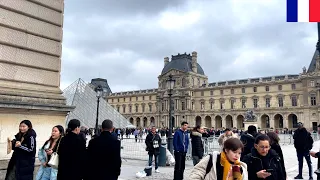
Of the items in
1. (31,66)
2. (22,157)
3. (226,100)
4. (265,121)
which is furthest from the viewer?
(226,100)

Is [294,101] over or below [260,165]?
over

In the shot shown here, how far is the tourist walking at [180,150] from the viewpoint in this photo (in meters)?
7.13

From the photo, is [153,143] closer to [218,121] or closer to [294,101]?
[294,101]

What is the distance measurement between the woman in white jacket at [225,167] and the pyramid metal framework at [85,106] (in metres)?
28.4

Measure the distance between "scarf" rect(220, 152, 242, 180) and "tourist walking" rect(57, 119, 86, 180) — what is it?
2.06 meters

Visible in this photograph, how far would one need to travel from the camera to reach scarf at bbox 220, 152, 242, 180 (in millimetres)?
2373

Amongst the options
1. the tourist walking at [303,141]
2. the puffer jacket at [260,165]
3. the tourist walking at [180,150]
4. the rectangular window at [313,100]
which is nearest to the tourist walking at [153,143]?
the tourist walking at [180,150]

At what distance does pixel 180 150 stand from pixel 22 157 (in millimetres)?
4002

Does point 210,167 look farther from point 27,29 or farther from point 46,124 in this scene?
point 27,29

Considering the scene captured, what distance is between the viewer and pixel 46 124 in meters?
6.33

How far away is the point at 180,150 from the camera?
7.27m

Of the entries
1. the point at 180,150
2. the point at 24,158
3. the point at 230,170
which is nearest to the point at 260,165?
the point at 230,170

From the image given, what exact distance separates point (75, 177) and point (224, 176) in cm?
212

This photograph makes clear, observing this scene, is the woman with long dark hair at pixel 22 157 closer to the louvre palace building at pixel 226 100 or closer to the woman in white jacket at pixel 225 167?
the woman in white jacket at pixel 225 167
